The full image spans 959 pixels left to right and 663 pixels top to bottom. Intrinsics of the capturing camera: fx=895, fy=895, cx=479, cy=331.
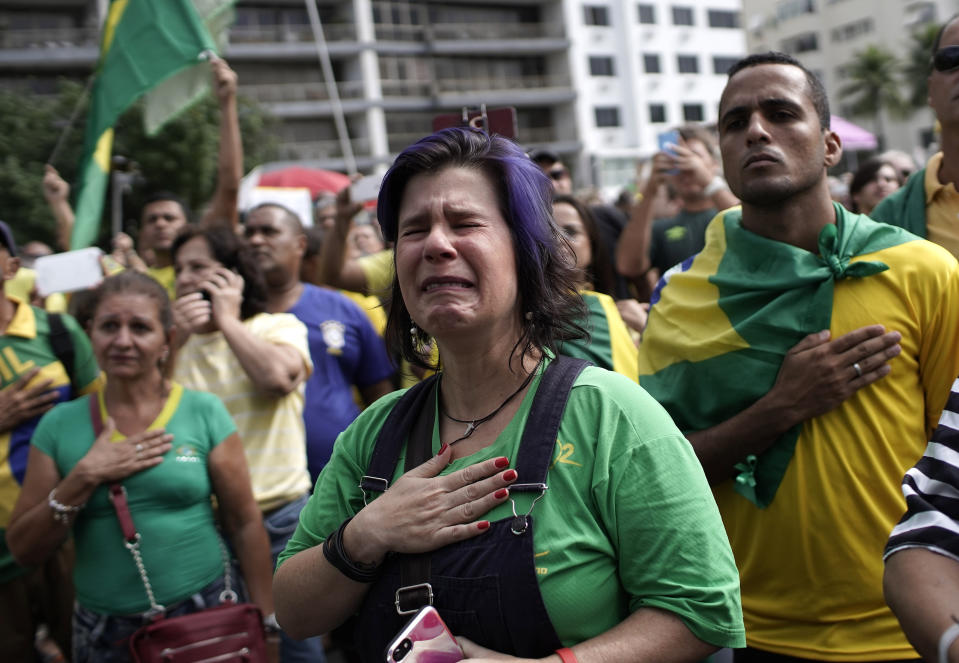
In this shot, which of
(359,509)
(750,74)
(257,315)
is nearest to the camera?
(359,509)

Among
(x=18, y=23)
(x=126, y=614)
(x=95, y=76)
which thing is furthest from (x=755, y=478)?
(x=18, y=23)

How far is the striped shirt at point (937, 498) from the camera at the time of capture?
1274mm

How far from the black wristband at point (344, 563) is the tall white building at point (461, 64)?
36.5 metres

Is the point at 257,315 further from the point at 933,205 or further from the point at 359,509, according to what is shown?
the point at 933,205

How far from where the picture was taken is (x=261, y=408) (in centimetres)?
378

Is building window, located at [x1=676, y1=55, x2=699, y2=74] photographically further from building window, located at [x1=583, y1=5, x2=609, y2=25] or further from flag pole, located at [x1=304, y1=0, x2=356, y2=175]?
flag pole, located at [x1=304, y1=0, x2=356, y2=175]

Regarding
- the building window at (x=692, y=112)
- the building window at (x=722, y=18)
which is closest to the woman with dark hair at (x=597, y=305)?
the building window at (x=692, y=112)

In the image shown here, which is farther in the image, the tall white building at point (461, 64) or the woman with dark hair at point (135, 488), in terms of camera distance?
the tall white building at point (461, 64)

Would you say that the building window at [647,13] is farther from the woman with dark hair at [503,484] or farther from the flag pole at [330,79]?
the woman with dark hair at [503,484]

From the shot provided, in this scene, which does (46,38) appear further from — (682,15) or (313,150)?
(682,15)

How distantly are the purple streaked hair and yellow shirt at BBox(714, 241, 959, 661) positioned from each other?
82 centimetres

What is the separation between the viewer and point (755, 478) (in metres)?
2.38

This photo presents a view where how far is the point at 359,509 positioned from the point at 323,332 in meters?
2.47

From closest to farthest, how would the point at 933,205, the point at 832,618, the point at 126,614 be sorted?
1. the point at 832,618
2. the point at 933,205
3. the point at 126,614
